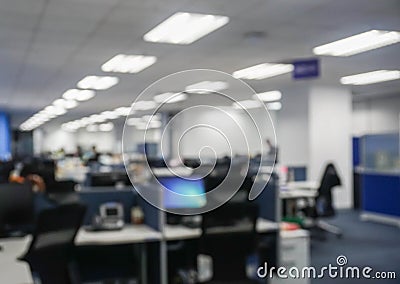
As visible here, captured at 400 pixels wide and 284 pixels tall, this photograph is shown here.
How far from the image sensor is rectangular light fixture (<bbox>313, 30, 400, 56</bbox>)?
12.5 ft

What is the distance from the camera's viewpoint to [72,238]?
2459 mm

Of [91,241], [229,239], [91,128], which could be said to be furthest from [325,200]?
[91,128]

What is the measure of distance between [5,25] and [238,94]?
10.3 ft

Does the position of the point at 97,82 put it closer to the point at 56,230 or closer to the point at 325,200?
the point at 325,200

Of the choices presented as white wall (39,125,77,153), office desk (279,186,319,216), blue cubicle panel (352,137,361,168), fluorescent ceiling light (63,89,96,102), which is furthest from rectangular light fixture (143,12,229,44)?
white wall (39,125,77,153)

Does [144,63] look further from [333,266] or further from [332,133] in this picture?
[333,266]

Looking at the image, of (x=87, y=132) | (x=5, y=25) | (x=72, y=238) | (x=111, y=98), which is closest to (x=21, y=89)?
(x=111, y=98)

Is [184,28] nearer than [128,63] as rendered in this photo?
Yes

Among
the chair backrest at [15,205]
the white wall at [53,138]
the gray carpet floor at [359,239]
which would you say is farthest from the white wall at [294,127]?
the white wall at [53,138]

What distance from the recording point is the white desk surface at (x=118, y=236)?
289cm

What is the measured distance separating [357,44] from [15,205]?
135 inches

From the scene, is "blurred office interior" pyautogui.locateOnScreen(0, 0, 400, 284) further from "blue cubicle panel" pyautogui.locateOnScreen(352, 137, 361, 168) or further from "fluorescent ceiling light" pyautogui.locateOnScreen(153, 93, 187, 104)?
"blue cubicle panel" pyautogui.locateOnScreen(352, 137, 361, 168)

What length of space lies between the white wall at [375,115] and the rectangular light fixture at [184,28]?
503cm

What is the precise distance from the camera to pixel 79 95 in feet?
30.2
